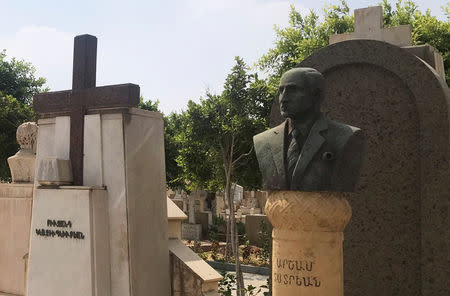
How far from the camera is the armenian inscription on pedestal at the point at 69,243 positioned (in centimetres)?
507

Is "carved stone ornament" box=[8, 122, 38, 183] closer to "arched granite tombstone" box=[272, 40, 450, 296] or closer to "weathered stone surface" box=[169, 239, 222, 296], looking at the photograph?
"weathered stone surface" box=[169, 239, 222, 296]

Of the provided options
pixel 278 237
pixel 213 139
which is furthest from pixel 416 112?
pixel 213 139

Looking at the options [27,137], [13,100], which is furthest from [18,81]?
[27,137]

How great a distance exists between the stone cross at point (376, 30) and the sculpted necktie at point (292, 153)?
2.36 m

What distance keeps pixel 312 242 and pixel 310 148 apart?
75 centimetres

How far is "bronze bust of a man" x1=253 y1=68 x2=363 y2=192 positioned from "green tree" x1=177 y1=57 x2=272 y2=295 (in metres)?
9.15

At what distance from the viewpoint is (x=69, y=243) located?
5.21 m

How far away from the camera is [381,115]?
5422 mm

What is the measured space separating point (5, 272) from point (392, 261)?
5.27 metres

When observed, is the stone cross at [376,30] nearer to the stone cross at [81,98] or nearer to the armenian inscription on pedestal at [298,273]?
the stone cross at [81,98]

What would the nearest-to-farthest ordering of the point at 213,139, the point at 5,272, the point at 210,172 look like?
the point at 5,272, the point at 213,139, the point at 210,172

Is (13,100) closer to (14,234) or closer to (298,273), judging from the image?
(14,234)

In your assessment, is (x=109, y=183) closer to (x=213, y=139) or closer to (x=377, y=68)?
(x=377, y=68)

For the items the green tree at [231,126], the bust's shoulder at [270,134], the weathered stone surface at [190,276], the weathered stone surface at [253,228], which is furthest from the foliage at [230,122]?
the bust's shoulder at [270,134]
